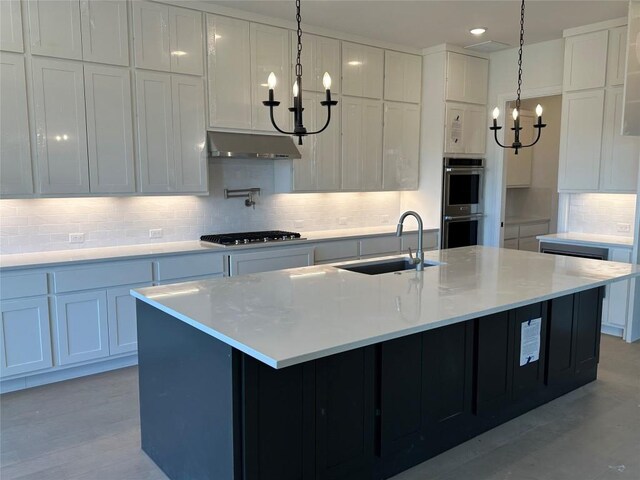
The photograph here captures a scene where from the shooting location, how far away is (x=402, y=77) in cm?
586

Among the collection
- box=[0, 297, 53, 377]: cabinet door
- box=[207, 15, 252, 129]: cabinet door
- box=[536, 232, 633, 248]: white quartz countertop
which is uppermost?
box=[207, 15, 252, 129]: cabinet door

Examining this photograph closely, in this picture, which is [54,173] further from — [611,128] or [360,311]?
[611,128]

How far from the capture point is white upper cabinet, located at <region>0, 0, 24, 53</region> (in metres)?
3.50

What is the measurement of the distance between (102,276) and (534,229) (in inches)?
A: 222

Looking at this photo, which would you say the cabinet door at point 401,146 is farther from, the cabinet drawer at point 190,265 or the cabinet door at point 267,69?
the cabinet drawer at point 190,265

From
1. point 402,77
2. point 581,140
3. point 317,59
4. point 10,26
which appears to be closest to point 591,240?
point 581,140

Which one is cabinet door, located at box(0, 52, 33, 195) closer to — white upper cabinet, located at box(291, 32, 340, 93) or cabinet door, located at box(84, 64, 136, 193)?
cabinet door, located at box(84, 64, 136, 193)

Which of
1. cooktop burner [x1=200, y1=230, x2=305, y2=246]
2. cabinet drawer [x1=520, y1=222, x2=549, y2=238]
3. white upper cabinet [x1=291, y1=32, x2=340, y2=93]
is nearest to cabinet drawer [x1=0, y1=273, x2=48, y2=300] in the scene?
cooktop burner [x1=200, y1=230, x2=305, y2=246]

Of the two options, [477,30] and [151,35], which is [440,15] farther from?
[151,35]

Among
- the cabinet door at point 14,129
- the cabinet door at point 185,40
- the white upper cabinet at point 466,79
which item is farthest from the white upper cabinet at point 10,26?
the white upper cabinet at point 466,79

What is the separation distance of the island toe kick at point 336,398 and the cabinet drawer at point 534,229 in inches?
149

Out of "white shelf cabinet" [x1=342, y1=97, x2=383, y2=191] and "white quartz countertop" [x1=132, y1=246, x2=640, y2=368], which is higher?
"white shelf cabinet" [x1=342, y1=97, x2=383, y2=191]

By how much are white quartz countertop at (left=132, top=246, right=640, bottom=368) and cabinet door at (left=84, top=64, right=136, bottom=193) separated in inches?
66.7

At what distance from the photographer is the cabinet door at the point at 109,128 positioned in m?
Answer: 3.91
